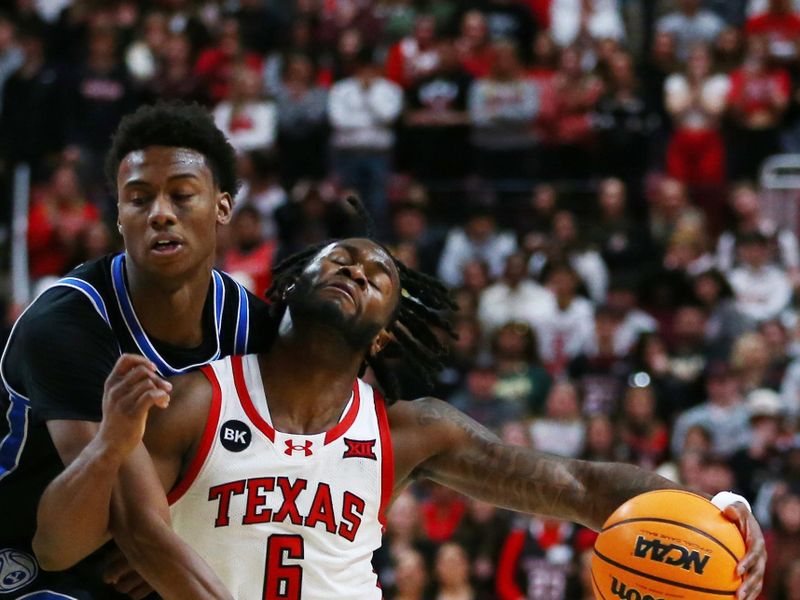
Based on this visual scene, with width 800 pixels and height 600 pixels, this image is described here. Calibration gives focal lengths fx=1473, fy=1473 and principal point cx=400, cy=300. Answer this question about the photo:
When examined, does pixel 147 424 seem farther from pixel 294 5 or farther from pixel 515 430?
pixel 294 5

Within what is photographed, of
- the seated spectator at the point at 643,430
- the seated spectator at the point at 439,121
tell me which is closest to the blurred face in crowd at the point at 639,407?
the seated spectator at the point at 643,430

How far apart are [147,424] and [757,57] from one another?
9.91 metres

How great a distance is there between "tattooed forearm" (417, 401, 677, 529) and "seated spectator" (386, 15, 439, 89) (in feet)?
29.5

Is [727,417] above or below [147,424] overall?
below

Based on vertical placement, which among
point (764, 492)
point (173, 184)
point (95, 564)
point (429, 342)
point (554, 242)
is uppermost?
point (173, 184)

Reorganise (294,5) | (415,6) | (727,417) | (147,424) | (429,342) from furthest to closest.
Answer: (294,5), (415,6), (727,417), (429,342), (147,424)

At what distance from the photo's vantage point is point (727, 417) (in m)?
10.8

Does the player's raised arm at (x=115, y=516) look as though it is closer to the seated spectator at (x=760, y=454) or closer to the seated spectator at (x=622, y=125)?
the seated spectator at (x=760, y=454)

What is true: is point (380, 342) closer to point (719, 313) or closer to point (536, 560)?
point (536, 560)

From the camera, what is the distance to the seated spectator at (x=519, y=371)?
11219 millimetres

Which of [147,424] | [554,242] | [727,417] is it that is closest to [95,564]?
[147,424]

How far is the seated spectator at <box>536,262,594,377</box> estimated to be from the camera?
11.9 metres

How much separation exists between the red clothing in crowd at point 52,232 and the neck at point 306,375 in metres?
7.57

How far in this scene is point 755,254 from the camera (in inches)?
470
